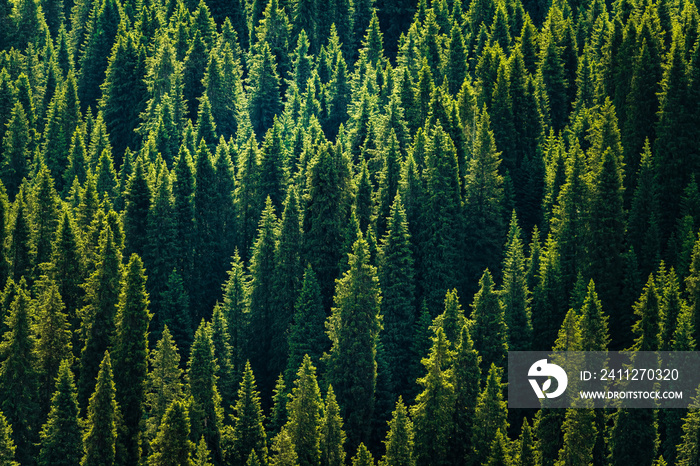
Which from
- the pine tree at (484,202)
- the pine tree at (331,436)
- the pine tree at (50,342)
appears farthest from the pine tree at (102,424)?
the pine tree at (484,202)

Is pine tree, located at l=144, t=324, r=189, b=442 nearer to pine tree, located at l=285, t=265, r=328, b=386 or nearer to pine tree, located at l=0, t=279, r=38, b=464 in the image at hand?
pine tree, located at l=0, t=279, r=38, b=464

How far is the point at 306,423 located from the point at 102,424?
46.9 ft

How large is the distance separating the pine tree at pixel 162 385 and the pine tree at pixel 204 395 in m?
1.07

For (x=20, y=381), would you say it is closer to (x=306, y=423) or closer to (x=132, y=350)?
(x=132, y=350)

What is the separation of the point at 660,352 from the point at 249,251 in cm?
3983

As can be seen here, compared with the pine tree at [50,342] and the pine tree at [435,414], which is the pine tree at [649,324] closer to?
the pine tree at [435,414]

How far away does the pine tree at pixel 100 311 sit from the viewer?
280ft

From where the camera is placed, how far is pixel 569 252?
9012cm

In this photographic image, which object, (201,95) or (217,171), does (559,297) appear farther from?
(201,95)

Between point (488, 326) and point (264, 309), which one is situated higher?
point (264, 309)

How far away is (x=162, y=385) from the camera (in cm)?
7881

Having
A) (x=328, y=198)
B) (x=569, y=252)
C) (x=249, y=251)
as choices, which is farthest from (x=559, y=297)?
(x=249, y=251)

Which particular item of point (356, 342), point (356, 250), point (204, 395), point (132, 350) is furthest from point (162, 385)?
point (356, 250)

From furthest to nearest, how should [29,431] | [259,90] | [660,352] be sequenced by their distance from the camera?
[259,90], [29,431], [660,352]
